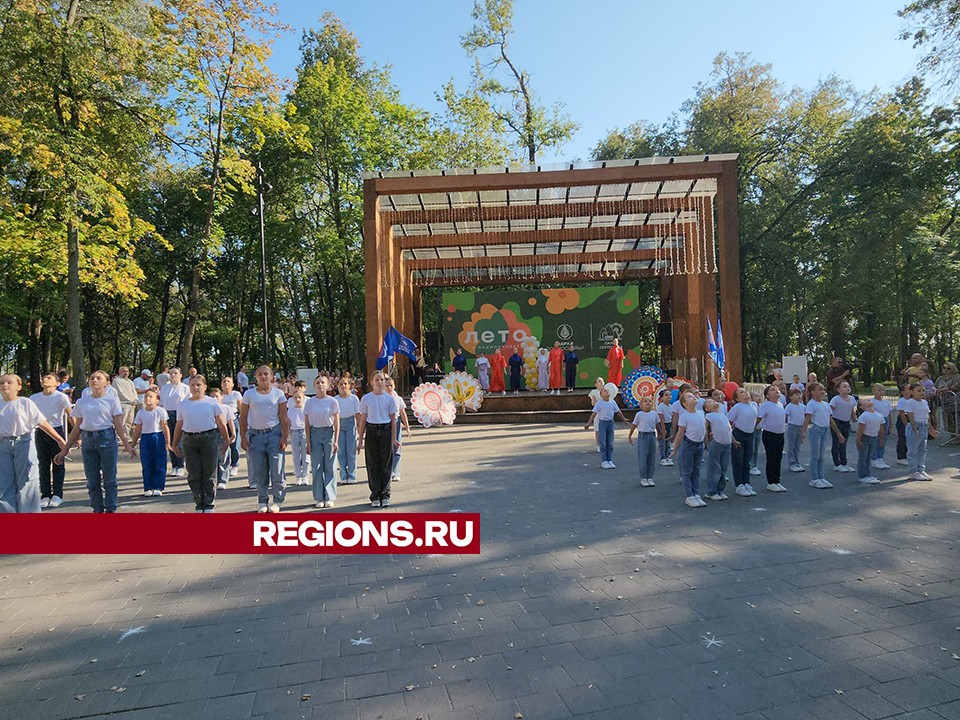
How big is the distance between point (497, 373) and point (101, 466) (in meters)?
18.6

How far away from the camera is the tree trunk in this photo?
50.3 ft

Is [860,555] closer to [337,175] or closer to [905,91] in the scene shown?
[905,91]

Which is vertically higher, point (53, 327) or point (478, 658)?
point (53, 327)

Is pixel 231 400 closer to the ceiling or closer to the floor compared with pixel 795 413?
closer to the ceiling

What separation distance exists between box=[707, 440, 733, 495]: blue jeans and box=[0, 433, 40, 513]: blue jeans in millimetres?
7913

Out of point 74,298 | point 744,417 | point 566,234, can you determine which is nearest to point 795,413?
point 744,417

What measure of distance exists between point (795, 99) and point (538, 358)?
18.7 meters

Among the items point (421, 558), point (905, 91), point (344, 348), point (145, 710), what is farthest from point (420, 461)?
point (344, 348)

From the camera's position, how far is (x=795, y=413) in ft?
32.3

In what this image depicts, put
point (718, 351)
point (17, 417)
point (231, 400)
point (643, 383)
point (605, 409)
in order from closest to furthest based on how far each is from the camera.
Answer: point (17, 417) → point (231, 400) → point (605, 409) → point (643, 383) → point (718, 351)

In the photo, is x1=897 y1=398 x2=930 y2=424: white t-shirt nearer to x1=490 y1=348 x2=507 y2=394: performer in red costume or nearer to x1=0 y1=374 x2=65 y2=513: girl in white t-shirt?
x1=0 y1=374 x2=65 y2=513: girl in white t-shirt

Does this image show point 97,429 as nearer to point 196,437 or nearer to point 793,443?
point 196,437

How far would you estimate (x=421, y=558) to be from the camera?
586cm

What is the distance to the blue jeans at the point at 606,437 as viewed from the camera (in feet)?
Result: 35.3
